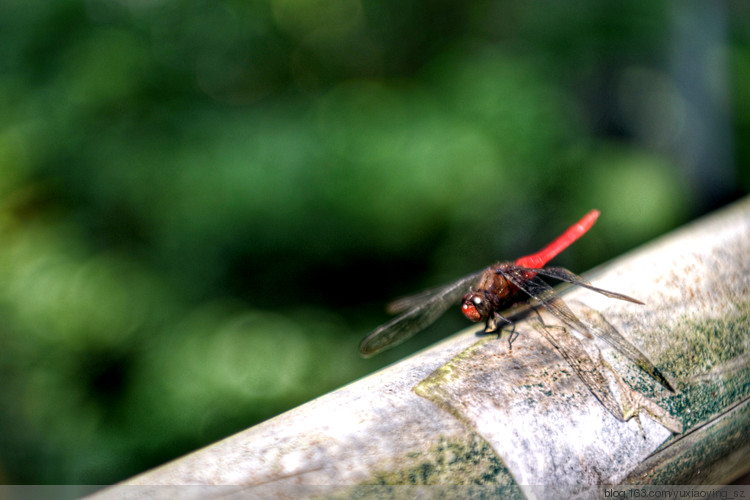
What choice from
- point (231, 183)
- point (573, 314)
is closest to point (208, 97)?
point (231, 183)

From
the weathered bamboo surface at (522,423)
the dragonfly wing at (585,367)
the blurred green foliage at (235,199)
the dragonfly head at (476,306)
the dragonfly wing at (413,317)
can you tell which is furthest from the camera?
the blurred green foliage at (235,199)

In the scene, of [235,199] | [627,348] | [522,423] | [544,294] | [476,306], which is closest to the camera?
[522,423]

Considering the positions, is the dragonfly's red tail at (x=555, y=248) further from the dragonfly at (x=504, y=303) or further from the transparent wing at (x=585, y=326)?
the transparent wing at (x=585, y=326)

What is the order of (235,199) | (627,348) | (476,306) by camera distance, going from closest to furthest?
(627,348)
(476,306)
(235,199)

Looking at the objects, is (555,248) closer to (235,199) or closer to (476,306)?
(476,306)

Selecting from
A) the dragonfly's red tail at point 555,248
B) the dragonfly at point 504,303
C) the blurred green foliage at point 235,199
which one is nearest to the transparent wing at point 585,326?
the dragonfly at point 504,303

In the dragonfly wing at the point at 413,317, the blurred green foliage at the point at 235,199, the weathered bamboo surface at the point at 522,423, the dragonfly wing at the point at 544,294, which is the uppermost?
the blurred green foliage at the point at 235,199

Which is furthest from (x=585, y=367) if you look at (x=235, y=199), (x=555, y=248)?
(x=235, y=199)
